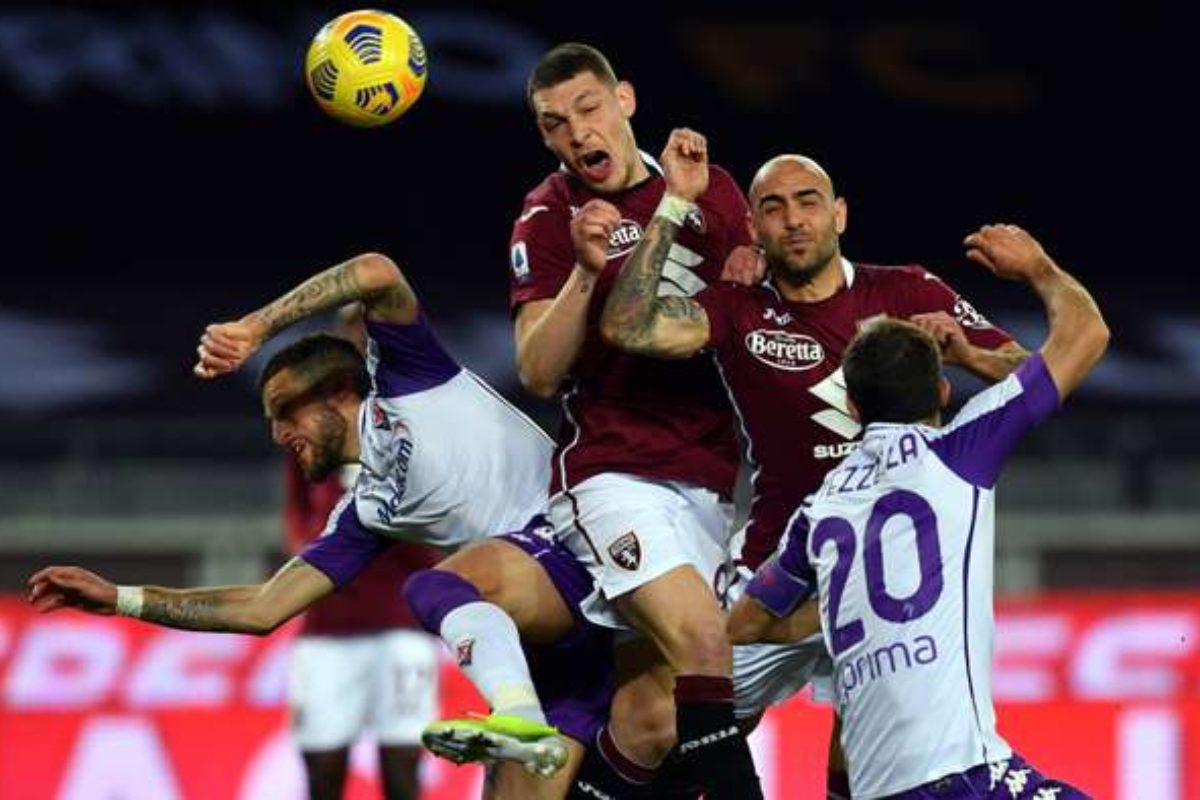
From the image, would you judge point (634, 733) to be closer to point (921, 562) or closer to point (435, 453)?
point (435, 453)

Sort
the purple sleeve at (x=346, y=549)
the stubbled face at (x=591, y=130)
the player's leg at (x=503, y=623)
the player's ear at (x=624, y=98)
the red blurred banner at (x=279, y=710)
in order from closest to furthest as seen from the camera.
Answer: the player's leg at (x=503, y=623)
the stubbled face at (x=591, y=130)
the player's ear at (x=624, y=98)
the purple sleeve at (x=346, y=549)
the red blurred banner at (x=279, y=710)

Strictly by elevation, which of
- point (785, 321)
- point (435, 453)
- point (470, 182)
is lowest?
point (435, 453)

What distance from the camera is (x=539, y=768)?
19.8 feet

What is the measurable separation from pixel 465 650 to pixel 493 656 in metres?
0.08

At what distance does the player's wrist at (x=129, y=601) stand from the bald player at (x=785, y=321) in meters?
1.50

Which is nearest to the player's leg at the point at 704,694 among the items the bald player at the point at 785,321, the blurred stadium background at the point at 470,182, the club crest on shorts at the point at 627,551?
the club crest on shorts at the point at 627,551

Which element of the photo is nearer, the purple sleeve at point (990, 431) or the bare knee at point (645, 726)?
the purple sleeve at point (990, 431)

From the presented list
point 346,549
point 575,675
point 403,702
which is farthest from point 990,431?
point 403,702

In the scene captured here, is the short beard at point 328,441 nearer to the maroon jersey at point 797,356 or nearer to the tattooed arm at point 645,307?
the tattooed arm at point 645,307

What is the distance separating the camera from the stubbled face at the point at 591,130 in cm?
670

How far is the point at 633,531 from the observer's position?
655 cm

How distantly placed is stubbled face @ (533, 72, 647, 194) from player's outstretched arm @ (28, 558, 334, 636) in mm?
1379

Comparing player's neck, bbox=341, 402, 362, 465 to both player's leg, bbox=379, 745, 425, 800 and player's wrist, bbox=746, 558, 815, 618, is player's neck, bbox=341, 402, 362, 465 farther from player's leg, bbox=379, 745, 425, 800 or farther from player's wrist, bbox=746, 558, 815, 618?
player's leg, bbox=379, 745, 425, 800

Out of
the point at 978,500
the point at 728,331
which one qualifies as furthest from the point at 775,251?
the point at 978,500
